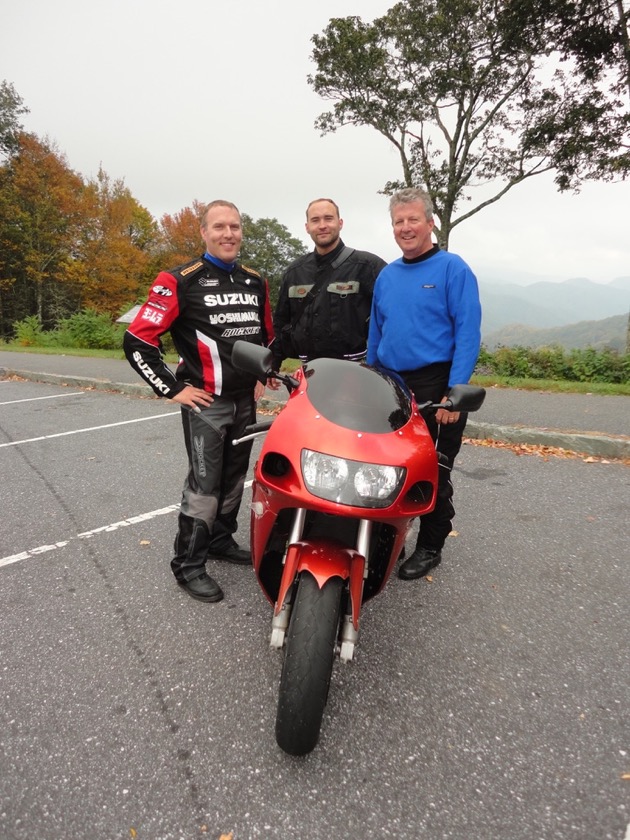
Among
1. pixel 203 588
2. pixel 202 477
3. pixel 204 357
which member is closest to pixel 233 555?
pixel 203 588

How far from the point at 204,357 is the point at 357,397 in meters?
1.14

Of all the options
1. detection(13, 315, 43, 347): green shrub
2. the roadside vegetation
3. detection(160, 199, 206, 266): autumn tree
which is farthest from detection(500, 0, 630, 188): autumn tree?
detection(160, 199, 206, 266): autumn tree

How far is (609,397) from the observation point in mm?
7836

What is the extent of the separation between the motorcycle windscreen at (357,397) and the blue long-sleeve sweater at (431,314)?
66 centimetres

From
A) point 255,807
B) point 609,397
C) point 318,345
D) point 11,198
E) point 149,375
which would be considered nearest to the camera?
point 255,807

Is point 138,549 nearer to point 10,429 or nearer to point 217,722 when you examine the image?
point 217,722

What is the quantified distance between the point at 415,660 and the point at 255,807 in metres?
0.98

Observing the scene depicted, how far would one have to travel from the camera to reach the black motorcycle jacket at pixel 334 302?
3275 millimetres

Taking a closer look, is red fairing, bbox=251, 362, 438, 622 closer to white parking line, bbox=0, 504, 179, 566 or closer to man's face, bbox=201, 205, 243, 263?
man's face, bbox=201, 205, 243, 263

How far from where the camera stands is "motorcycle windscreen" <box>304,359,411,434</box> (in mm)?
1906

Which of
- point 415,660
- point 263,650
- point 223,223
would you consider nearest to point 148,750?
point 263,650

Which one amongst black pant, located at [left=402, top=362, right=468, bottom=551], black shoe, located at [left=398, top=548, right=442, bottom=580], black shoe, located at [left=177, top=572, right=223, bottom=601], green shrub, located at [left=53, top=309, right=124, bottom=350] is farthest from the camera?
green shrub, located at [left=53, top=309, right=124, bottom=350]

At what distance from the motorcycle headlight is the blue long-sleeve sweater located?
1122 mm

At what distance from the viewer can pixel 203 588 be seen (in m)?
2.79
